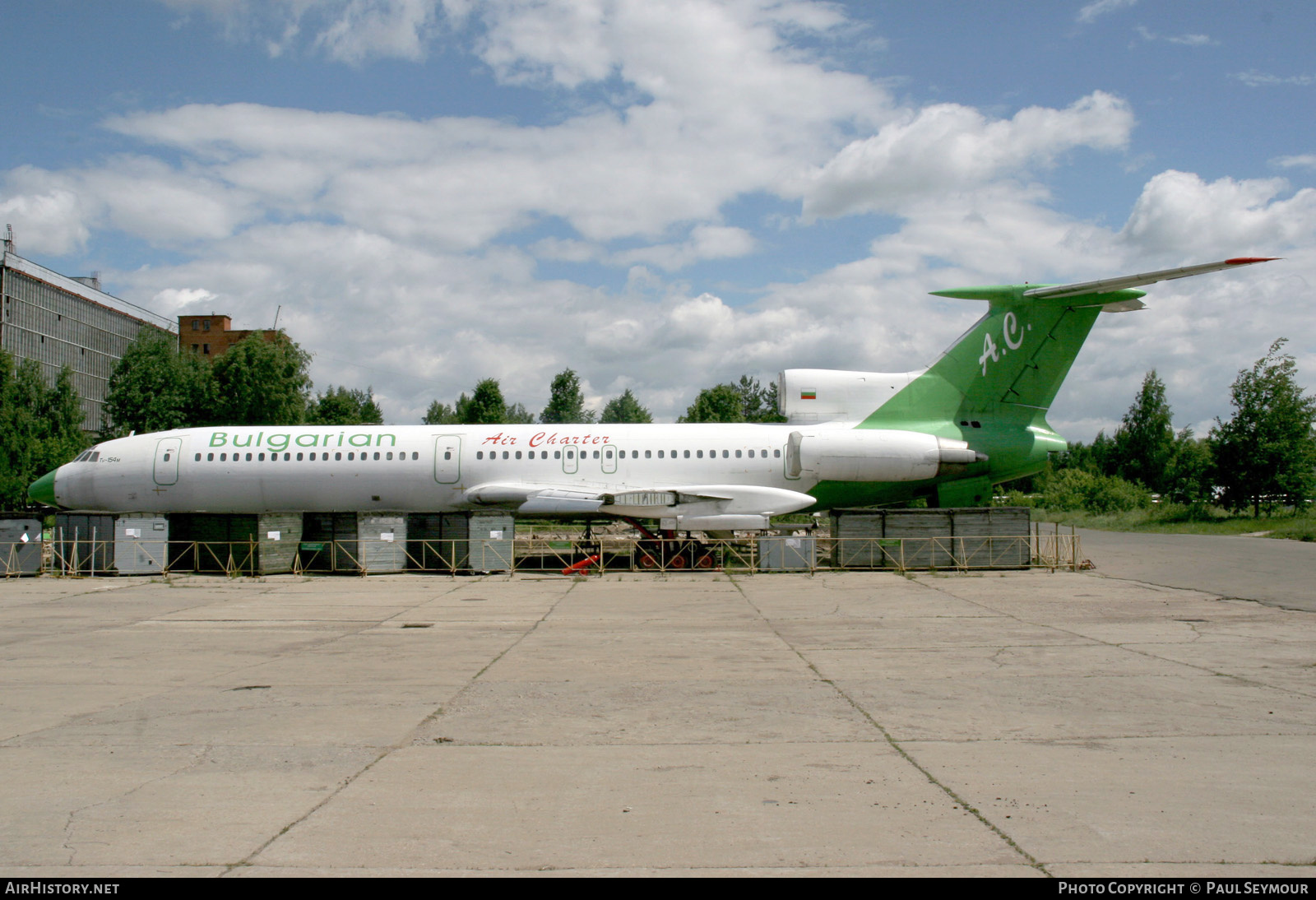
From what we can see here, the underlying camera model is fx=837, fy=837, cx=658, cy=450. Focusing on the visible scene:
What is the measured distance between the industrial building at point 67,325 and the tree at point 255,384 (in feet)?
41.9

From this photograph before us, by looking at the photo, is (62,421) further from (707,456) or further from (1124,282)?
(1124,282)

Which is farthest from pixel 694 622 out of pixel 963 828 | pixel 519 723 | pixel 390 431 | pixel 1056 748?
pixel 390 431

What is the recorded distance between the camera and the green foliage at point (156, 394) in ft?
180

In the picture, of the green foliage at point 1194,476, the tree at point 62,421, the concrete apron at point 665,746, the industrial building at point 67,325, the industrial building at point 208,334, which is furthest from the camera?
the industrial building at point 208,334

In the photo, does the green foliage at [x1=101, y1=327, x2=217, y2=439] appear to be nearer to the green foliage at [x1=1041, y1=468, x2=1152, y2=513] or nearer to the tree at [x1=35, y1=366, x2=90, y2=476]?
the tree at [x1=35, y1=366, x2=90, y2=476]

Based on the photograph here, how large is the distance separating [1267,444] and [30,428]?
63.4 metres

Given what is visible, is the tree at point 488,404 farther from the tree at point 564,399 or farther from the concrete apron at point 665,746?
the concrete apron at point 665,746

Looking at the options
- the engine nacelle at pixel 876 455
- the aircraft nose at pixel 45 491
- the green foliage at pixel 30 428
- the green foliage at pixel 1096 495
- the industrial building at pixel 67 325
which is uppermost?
the industrial building at pixel 67 325

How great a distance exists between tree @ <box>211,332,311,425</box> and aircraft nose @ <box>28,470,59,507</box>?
1160 inches

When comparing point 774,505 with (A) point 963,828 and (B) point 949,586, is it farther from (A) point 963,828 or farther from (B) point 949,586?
(A) point 963,828

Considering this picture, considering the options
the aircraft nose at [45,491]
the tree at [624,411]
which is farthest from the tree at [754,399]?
the aircraft nose at [45,491]

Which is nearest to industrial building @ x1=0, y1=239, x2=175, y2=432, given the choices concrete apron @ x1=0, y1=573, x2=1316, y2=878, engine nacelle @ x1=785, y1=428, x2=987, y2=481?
engine nacelle @ x1=785, y1=428, x2=987, y2=481

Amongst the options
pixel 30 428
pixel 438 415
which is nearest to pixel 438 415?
pixel 438 415

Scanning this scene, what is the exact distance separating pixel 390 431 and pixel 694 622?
548 inches
